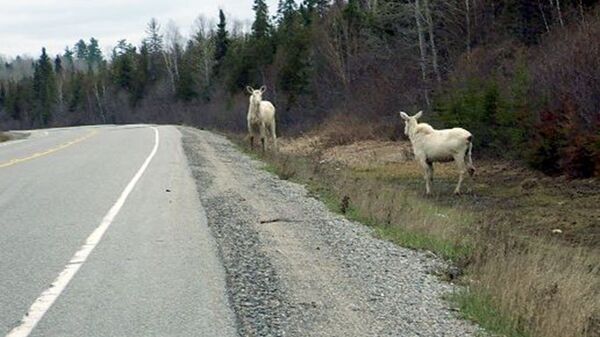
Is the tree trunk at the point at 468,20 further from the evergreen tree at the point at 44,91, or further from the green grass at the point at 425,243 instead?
the evergreen tree at the point at 44,91

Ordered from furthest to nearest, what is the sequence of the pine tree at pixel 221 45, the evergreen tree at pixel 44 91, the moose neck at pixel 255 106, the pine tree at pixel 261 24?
the evergreen tree at pixel 44 91 → the pine tree at pixel 221 45 → the pine tree at pixel 261 24 → the moose neck at pixel 255 106

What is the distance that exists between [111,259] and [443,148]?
1185 centimetres

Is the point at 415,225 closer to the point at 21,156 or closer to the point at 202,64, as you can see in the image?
the point at 21,156

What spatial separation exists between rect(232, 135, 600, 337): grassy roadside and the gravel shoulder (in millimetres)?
413

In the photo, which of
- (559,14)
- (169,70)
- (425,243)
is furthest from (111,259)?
(169,70)

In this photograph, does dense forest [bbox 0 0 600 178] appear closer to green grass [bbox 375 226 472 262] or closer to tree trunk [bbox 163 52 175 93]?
tree trunk [bbox 163 52 175 93]

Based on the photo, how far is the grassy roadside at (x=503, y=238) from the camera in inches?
270

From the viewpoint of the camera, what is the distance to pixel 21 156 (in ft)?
76.2

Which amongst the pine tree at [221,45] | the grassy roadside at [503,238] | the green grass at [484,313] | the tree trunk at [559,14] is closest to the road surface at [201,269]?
the green grass at [484,313]

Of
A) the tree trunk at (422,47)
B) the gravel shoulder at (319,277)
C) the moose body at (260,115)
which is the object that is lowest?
the gravel shoulder at (319,277)

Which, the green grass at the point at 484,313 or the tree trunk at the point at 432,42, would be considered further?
the tree trunk at the point at 432,42

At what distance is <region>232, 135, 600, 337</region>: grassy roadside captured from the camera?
6867 millimetres

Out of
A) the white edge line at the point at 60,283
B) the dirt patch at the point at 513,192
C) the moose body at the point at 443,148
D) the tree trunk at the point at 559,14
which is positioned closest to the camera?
the white edge line at the point at 60,283

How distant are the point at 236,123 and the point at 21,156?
36.1 m
